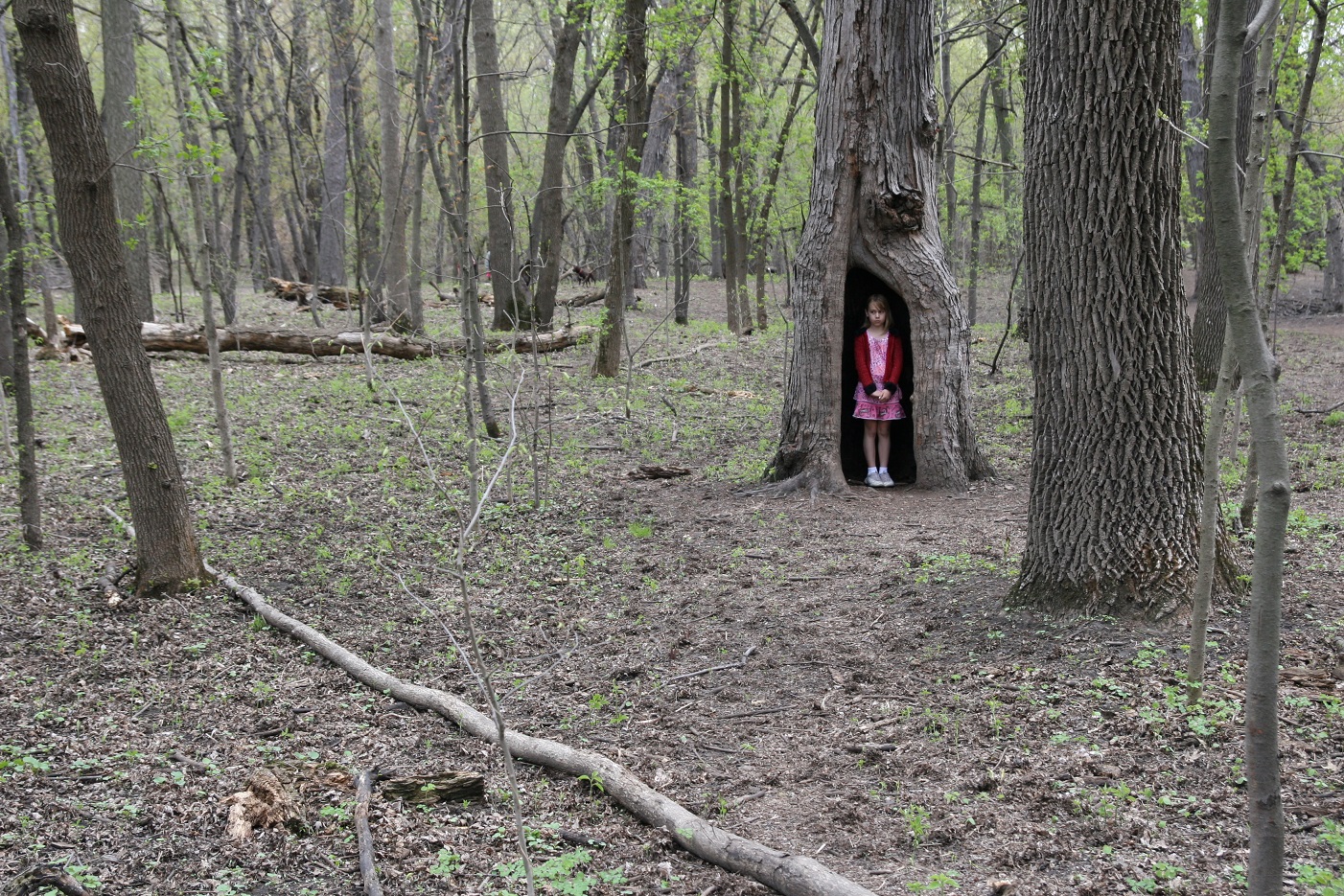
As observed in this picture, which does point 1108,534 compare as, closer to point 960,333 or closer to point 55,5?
point 960,333

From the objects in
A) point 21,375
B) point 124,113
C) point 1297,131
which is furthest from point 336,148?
Answer: point 1297,131

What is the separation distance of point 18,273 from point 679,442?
610 cm

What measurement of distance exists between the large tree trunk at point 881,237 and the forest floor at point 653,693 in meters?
0.60

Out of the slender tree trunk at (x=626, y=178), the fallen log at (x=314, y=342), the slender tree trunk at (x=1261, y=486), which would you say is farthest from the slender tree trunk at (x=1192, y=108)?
the slender tree trunk at (x=1261, y=486)

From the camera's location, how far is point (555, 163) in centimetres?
1443

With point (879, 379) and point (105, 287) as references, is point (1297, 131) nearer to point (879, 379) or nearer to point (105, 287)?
point (879, 379)

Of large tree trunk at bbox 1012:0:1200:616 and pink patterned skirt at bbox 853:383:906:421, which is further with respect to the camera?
pink patterned skirt at bbox 853:383:906:421

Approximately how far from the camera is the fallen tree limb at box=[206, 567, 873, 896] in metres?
2.91

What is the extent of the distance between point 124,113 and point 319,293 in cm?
672

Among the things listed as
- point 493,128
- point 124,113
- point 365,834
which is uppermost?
point 124,113

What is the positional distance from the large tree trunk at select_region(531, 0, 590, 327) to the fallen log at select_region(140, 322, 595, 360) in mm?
762

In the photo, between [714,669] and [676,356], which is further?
[676,356]

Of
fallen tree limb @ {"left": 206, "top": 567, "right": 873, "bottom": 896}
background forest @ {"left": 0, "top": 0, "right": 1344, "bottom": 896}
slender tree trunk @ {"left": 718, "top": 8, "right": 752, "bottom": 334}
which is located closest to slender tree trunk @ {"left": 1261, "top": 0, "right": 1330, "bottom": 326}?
background forest @ {"left": 0, "top": 0, "right": 1344, "bottom": 896}

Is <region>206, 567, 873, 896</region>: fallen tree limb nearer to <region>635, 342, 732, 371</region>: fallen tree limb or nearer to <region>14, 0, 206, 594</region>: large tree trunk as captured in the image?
<region>14, 0, 206, 594</region>: large tree trunk
